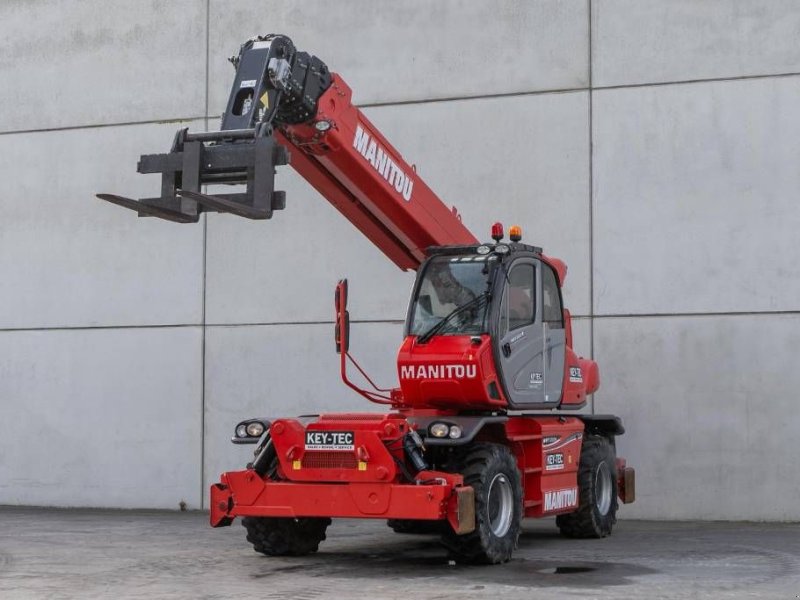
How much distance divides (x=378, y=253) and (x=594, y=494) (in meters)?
5.32

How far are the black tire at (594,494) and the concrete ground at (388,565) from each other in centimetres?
21

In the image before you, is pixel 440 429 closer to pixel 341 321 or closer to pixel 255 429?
pixel 341 321

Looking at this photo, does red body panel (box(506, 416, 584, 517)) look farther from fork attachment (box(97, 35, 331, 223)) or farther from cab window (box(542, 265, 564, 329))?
fork attachment (box(97, 35, 331, 223))

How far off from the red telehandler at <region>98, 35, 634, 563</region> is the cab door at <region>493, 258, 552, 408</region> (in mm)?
19

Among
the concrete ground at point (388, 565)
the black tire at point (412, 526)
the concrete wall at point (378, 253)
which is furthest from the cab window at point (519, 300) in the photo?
the concrete wall at point (378, 253)

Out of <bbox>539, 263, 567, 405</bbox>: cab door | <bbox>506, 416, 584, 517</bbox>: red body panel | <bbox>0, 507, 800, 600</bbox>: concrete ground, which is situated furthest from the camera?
<bbox>539, 263, 567, 405</bbox>: cab door

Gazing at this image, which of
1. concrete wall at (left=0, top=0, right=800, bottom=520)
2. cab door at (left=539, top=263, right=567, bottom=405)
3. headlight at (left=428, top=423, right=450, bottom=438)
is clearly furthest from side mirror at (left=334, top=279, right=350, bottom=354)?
concrete wall at (left=0, top=0, right=800, bottom=520)

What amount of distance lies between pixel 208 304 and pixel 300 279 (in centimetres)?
142

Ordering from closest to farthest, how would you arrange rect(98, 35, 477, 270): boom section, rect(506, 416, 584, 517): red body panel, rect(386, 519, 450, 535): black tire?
rect(98, 35, 477, 270): boom section
rect(386, 519, 450, 535): black tire
rect(506, 416, 584, 517): red body panel

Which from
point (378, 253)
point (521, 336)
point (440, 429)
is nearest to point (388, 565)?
point (440, 429)

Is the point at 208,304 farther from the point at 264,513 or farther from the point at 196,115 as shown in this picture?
the point at 264,513

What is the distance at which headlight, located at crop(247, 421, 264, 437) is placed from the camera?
1184cm

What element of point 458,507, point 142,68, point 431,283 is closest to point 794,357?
point 431,283

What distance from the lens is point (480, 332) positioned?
12.1 meters
